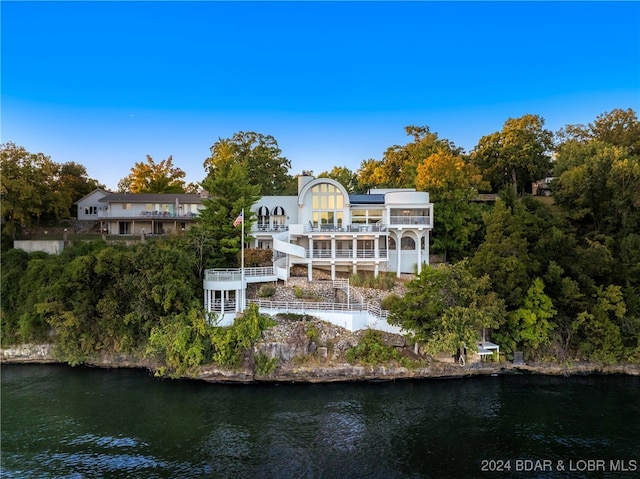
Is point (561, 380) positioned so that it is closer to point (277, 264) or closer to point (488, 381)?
point (488, 381)

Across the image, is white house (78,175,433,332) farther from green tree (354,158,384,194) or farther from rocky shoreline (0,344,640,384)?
green tree (354,158,384,194)

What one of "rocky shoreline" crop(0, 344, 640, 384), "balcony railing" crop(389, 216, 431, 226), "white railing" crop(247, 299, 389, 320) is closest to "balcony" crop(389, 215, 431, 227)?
"balcony railing" crop(389, 216, 431, 226)

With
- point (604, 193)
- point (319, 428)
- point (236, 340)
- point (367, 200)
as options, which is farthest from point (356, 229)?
point (604, 193)

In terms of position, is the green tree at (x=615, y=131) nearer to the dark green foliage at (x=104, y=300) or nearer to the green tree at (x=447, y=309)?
the green tree at (x=447, y=309)

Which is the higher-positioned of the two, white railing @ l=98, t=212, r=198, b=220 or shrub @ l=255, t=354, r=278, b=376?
white railing @ l=98, t=212, r=198, b=220

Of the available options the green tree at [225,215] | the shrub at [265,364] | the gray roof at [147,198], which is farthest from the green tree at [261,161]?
the shrub at [265,364]
